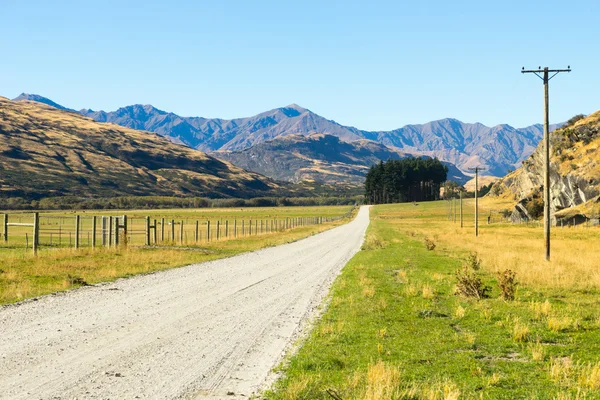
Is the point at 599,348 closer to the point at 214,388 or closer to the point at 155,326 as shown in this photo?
the point at 214,388

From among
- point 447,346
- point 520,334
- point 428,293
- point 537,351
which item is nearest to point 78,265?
point 428,293

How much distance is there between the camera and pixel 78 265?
26.5 meters

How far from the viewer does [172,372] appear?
9.69 meters

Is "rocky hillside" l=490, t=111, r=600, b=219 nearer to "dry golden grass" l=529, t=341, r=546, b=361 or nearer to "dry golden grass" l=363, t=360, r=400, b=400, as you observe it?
"dry golden grass" l=529, t=341, r=546, b=361

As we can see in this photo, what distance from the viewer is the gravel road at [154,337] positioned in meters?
8.92

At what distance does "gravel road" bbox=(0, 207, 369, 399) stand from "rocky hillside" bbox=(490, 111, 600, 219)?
67.5 meters

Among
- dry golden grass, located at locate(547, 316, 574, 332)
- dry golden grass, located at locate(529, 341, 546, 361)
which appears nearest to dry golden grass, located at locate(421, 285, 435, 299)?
dry golden grass, located at locate(547, 316, 574, 332)

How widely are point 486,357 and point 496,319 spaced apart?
410 cm

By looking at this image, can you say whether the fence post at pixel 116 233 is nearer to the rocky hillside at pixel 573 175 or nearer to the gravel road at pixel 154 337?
the gravel road at pixel 154 337

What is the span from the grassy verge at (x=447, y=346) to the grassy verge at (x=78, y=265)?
10052mm

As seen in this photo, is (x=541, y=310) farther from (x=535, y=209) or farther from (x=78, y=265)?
(x=535, y=209)

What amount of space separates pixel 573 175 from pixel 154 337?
8426 cm

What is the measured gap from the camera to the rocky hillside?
78938 mm

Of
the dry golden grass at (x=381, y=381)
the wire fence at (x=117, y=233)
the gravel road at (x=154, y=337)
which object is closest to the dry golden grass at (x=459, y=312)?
the gravel road at (x=154, y=337)
